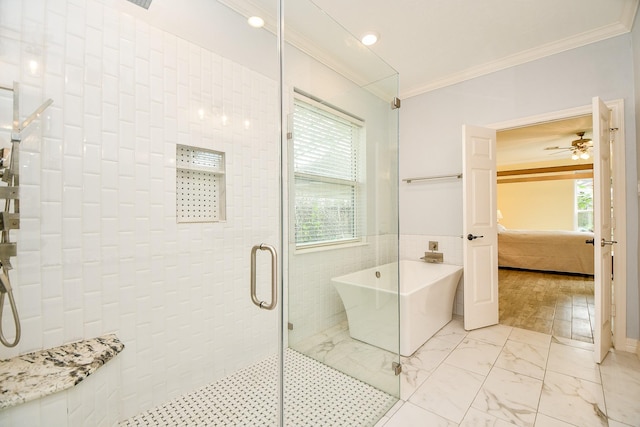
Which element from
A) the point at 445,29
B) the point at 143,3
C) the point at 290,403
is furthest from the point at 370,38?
the point at 290,403

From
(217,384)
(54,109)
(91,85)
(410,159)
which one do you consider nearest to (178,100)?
(91,85)

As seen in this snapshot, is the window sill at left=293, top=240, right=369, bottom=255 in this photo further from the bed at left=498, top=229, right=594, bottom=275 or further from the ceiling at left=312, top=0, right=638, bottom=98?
the bed at left=498, top=229, right=594, bottom=275

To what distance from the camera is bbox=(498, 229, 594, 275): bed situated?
490 cm

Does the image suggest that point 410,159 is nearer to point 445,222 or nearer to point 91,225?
point 445,222

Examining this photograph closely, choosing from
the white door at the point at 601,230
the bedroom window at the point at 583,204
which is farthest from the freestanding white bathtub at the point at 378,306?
the bedroom window at the point at 583,204

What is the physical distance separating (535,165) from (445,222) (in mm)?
6508

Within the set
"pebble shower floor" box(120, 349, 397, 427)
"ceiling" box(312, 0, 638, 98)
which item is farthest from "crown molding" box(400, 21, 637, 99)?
"pebble shower floor" box(120, 349, 397, 427)

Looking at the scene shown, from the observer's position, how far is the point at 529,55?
2.73 m

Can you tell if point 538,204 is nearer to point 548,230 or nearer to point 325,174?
point 548,230

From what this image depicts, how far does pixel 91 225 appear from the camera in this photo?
4.68 feet

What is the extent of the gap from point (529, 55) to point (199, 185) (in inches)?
130

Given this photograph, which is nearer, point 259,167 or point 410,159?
point 259,167

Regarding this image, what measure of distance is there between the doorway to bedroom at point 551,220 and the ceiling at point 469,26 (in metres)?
0.66

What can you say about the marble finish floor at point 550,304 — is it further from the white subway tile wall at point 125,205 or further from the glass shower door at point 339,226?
the white subway tile wall at point 125,205
